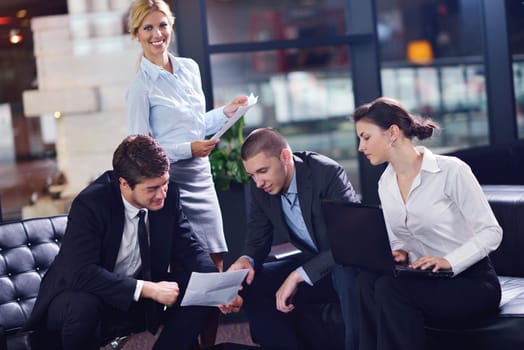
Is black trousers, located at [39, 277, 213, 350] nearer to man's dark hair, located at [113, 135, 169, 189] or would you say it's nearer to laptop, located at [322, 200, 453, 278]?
man's dark hair, located at [113, 135, 169, 189]

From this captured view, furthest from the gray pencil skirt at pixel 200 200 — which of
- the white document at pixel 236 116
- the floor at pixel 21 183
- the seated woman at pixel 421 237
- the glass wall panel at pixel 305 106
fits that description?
the glass wall panel at pixel 305 106

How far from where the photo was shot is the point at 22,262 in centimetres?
365

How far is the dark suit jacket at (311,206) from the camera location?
3389 millimetres

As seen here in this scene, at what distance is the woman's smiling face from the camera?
3717 millimetres

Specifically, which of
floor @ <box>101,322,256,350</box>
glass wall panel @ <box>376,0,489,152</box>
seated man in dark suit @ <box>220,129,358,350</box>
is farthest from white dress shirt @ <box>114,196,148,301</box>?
glass wall panel @ <box>376,0,489,152</box>

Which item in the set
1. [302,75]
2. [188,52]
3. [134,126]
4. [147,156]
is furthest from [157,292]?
[302,75]

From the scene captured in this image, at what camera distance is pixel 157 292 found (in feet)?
10.7

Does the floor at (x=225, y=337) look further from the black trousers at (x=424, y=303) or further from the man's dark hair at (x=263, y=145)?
the black trousers at (x=424, y=303)

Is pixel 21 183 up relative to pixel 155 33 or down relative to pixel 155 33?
down

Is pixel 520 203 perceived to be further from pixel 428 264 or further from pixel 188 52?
pixel 188 52

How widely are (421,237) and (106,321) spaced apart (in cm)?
121

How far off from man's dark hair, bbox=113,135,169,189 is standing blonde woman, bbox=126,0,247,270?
439 mm

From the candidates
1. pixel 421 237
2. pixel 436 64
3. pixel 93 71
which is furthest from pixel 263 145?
pixel 436 64

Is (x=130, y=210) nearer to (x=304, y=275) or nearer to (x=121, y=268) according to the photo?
(x=121, y=268)
